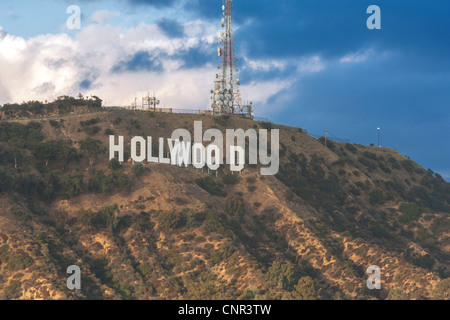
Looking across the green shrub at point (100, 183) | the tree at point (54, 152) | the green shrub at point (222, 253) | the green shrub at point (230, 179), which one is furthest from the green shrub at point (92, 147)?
the green shrub at point (222, 253)

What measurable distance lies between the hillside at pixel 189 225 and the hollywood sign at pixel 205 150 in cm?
160

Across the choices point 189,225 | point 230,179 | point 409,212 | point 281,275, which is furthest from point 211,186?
point 409,212

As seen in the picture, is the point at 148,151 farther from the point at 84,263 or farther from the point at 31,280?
the point at 31,280

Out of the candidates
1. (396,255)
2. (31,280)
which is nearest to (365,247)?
(396,255)

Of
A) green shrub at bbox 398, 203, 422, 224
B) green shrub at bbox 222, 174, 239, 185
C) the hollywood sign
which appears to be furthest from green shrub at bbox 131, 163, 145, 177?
green shrub at bbox 398, 203, 422, 224

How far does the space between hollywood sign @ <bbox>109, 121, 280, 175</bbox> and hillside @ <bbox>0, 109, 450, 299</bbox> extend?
1.60 m

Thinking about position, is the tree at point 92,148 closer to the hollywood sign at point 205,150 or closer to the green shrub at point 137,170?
the hollywood sign at point 205,150

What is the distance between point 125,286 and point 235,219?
2039cm

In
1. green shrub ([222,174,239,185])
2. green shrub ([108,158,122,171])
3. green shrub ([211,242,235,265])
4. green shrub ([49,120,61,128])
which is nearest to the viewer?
green shrub ([211,242,235,265])

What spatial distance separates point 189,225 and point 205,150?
1943cm

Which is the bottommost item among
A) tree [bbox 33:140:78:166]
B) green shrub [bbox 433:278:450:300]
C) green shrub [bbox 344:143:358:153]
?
green shrub [bbox 433:278:450:300]

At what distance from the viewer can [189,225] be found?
103m

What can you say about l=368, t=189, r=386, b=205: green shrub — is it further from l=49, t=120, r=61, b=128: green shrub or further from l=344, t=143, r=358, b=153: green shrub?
l=49, t=120, r=61, b=128: green shrub

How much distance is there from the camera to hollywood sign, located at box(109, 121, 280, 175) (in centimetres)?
11581
